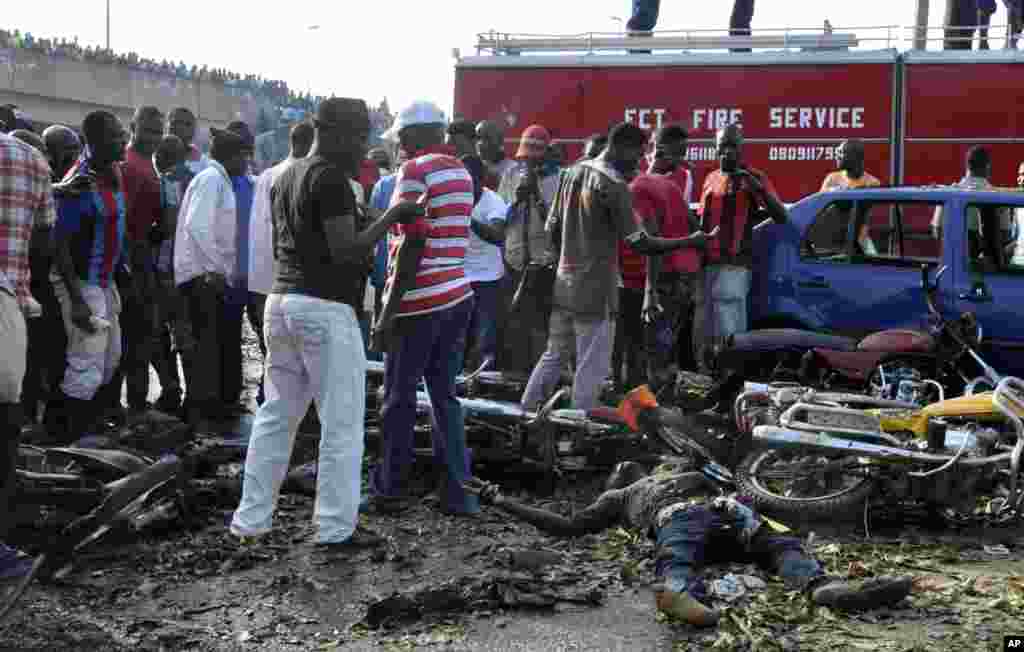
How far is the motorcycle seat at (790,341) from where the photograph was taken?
7.96 metres

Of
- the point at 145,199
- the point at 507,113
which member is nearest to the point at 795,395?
the point at 145,199

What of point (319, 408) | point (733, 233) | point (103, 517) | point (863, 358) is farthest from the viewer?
point (733, 233)

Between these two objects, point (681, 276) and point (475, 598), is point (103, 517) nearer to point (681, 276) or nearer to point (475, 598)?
point (475, 598)

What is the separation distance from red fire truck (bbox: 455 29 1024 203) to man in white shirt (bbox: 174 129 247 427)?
5.34m

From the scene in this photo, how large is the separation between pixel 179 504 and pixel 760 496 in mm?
2632

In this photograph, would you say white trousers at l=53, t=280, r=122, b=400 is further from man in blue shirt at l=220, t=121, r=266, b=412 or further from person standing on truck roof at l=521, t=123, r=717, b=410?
person standing on truck roof at l=521, t=123, r=717, b=410

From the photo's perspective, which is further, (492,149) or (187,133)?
(492,149)

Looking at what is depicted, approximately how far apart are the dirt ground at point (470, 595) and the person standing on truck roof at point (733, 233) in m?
3.05

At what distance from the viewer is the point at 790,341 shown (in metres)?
7.98

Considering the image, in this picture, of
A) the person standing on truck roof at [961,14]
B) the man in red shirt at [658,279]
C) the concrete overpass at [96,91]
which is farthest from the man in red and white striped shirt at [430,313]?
the concrete overpass at [96,91]

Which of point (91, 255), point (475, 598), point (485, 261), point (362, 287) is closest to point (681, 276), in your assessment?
point (485, 261)

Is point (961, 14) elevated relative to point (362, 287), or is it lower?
elevated

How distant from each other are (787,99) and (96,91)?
20678mm

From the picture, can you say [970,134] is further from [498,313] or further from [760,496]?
[760,496]
